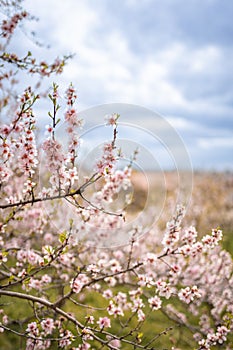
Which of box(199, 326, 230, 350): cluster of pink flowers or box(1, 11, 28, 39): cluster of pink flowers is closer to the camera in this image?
box(199, 326, 230, 350): cluster of pink flowers

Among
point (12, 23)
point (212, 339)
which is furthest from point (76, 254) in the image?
point (12, 23)

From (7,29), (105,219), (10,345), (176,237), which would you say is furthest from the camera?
(105,219)

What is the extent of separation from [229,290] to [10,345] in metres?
3.33

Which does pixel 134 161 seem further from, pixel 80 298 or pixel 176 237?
pixel 80 298

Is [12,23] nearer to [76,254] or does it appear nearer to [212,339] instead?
[76,254]

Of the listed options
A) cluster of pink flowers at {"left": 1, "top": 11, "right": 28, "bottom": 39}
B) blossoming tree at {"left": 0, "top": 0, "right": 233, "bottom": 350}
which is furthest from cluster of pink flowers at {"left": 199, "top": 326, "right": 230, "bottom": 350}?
cluster of pink flowers at {"left": 1, "top": 11, "right": 28, "bottom": 39}

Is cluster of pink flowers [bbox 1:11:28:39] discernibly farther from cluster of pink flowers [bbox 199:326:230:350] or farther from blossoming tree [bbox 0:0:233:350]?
cluster of pink flowers [bbox 199:326:230:350]

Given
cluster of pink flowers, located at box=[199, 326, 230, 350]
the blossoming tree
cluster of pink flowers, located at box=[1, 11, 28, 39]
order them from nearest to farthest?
the blossoming tree → cluster of pink flowers, located at box=[199, 326, 230, 350] → cluster of pink flowers, located at box=[1, 11, 28, 39]

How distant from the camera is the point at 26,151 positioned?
9.27 feet

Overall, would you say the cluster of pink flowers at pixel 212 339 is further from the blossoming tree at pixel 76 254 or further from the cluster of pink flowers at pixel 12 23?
the cluster of pink flowers at pixel 12 23

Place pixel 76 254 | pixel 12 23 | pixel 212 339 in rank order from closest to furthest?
pixel 212 339
pixel 12 23
pixel 76 254

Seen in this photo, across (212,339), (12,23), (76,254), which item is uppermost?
(12,23)

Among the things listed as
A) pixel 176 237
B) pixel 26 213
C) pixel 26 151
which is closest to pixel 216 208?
pixel 26 213

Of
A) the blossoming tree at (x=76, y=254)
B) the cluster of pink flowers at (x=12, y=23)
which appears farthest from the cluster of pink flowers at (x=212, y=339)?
the cluster of pink flowers at (x=12, y=23)
